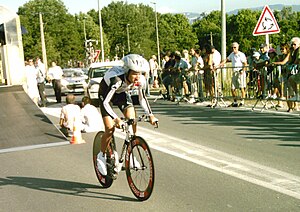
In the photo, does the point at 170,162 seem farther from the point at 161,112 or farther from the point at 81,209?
the point at 161,112

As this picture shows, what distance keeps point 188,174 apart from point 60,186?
1.89 meters

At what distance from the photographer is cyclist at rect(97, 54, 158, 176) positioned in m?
5.71

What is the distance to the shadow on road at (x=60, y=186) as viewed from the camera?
6.34m

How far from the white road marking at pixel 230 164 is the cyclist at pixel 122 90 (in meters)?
1.84

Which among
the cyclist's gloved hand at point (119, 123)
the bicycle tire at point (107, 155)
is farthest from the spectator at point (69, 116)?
the cyclist's gloved hand at point (119, 123)

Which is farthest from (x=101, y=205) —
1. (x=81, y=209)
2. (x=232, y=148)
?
(x=232, y=148)

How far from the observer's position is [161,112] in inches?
599

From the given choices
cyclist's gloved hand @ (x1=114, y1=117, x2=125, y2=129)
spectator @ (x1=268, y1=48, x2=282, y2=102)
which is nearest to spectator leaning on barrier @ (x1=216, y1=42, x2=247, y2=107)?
spectator @ (x1=268, y1=48, x2=282, y2=102)

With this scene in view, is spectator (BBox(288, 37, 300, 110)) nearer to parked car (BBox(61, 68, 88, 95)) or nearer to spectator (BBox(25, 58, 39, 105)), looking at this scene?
spectator (BBox(25, 58, 39, 105))

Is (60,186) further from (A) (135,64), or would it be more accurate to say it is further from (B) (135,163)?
(A) (135,64)

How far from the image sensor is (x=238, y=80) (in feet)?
50.0

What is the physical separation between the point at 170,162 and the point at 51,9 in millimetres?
97901

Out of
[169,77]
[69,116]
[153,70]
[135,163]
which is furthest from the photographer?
[153,70]

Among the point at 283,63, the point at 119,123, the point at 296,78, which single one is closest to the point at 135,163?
the point at 119,123
